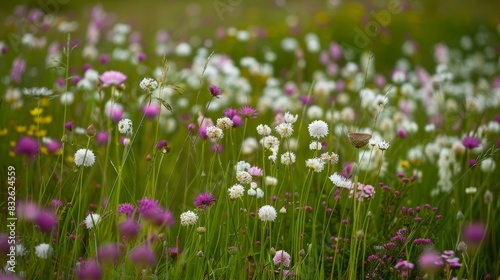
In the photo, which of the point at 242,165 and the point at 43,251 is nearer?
the point at 43,251

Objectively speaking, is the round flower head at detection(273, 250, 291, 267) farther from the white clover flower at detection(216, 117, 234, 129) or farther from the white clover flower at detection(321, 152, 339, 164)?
the white clover flower at detection(216, 117, 234, 129)

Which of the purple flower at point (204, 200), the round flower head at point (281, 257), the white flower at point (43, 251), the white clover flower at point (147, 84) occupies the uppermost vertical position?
the white clover flower at point (147, 84)

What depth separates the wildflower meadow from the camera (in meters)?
1.63

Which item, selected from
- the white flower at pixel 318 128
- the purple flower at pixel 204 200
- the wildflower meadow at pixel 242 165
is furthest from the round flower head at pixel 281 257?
the white flower at pixel 318 128

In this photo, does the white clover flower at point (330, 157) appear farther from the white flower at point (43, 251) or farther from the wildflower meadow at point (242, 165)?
the white flower at point (43, 251)

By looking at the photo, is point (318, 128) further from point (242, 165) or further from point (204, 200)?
point (204, 200)

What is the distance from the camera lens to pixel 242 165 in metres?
1.89

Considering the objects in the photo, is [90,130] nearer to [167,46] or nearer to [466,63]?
[167,46]

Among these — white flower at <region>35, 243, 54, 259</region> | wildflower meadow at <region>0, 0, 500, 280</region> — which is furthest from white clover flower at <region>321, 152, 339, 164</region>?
white flower at <region>35, 243, 54, 259</region>

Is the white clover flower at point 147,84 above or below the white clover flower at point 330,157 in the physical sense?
above

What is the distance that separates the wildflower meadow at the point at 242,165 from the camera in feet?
5.34

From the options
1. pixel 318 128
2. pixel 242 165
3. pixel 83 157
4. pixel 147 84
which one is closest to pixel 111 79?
pixel 147 84

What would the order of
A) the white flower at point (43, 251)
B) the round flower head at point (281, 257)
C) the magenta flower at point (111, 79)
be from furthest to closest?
the magenta flower at point (111, 79), the round flower head at point (281, 257), the white flower at point (43, 251)

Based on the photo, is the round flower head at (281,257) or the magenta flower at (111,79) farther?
the magenta flower at (111,79)
